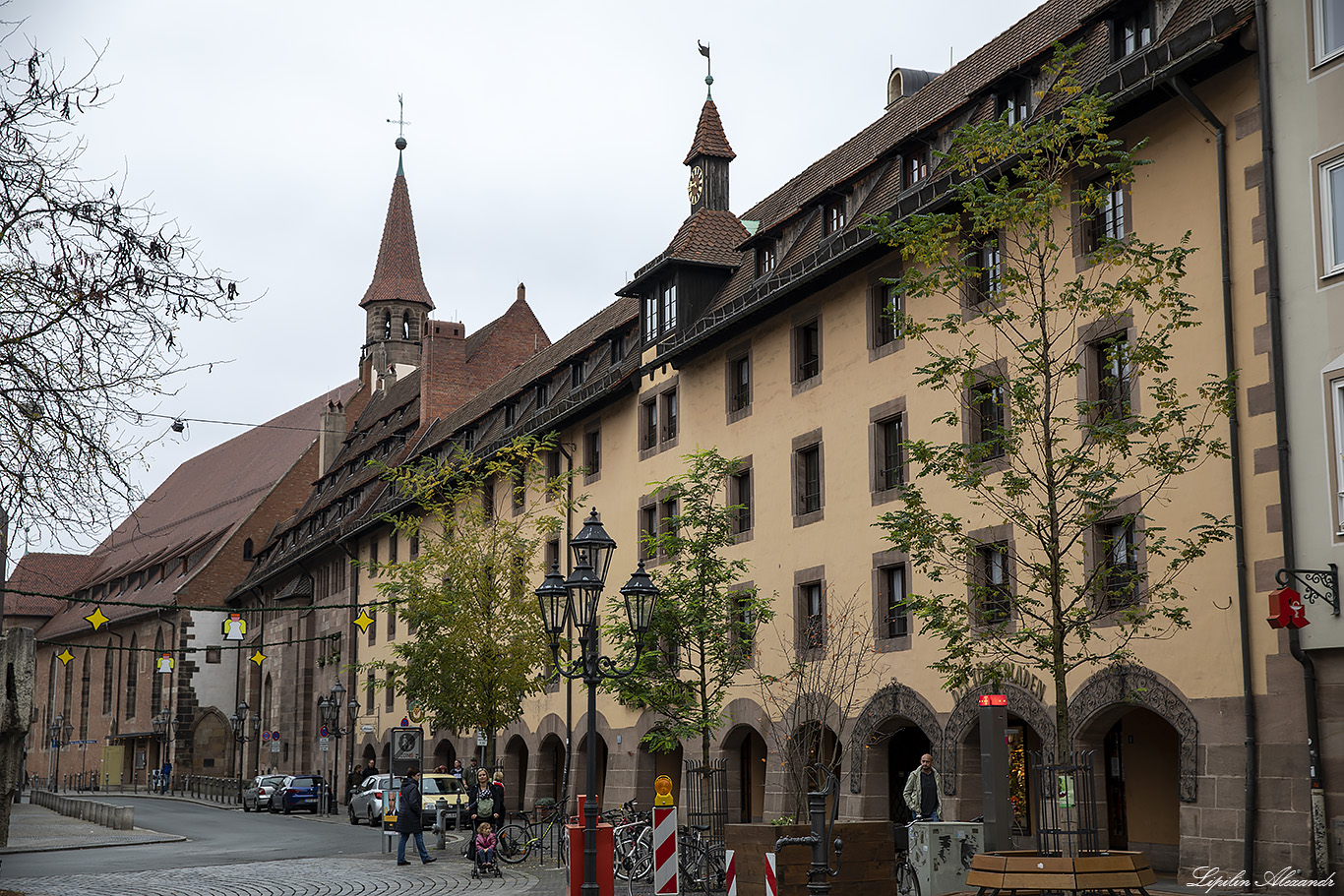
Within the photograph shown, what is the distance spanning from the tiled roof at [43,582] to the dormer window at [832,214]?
7686 cm

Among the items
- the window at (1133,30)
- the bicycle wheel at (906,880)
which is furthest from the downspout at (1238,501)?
the bicycle wheel at (906,880)

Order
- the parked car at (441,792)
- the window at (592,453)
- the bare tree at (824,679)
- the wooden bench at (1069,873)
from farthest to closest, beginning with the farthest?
the window at (592,453) → the parked car at (441,792) → the bare tree at (824,679) → the wooden bench at (1069,873)

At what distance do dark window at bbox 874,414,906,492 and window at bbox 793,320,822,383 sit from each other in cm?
288

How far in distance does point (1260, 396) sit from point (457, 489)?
853 inches

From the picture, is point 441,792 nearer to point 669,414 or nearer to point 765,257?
point 669,414

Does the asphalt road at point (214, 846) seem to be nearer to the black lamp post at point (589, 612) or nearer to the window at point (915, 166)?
the black lamp post at point (589, 612)

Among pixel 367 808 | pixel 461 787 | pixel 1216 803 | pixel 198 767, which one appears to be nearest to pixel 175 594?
pixel 198 767

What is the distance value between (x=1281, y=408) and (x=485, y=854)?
14152mm

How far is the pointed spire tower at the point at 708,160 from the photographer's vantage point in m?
38.8

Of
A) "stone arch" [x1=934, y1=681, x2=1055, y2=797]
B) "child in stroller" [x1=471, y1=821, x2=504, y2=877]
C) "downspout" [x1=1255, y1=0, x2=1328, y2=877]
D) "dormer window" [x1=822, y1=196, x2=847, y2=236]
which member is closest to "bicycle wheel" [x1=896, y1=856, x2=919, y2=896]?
"stone arch" [x1=934, y1=681, x2=1055, y2=797]

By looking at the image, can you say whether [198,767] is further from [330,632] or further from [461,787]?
[461,787]

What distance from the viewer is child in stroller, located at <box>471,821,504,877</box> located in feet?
81.5

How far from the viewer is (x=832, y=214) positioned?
99.7 feet

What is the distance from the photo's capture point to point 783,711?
29000mm
